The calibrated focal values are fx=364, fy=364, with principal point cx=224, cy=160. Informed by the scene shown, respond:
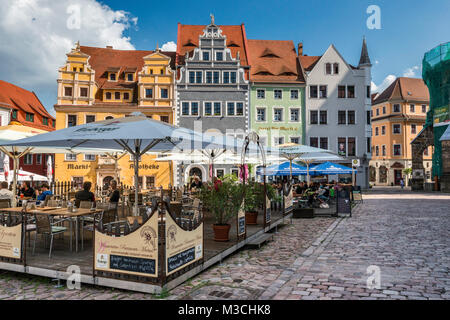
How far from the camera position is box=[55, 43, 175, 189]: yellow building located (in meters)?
34.6

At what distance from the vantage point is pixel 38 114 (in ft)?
163

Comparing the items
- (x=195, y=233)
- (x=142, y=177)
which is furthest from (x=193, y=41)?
(x=195, y=233)

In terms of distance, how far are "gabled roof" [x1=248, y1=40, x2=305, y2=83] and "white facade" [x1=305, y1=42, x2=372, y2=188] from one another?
202 cm

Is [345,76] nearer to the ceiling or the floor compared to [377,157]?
nearer to the ceiling

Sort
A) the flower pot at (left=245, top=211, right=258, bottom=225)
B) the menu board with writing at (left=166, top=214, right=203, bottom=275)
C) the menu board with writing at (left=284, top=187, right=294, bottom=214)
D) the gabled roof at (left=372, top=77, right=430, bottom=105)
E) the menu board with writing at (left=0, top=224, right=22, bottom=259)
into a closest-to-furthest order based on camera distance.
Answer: the menu board with writing at (left=166, top=214, right=203, bottom=275)
the menu board with writing at (left=0, top=224, right=22, bottom=259)
the flower pot at (left=245, top=211, right=258, bottom=225)
the menu board with writing at (left=284, top=187, right=294, bottom=214)
the gabled roof at (left=372, top=77, right=430, bottom=105)

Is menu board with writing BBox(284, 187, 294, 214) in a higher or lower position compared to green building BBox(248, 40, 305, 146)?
lower

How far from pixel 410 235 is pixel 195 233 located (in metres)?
7.50

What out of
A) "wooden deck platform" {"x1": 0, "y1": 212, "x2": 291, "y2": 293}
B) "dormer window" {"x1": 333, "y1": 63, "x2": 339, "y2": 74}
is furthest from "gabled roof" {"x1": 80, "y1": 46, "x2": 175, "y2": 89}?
"wooden deck platform" {"x1": 0, "y1": 212, "x2": 291, "y2": 293}

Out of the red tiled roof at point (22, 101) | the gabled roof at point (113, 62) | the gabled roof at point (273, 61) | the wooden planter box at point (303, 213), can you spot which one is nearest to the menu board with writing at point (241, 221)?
the wooden planter box at point (303, 213)

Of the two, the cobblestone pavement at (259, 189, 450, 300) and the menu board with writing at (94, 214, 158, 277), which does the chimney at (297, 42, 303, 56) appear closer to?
the cobblestone pavement at (259, 189, 450, 300)

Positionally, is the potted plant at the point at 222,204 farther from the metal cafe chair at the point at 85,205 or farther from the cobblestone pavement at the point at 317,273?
the metal cafe chair at the point at 85,205
